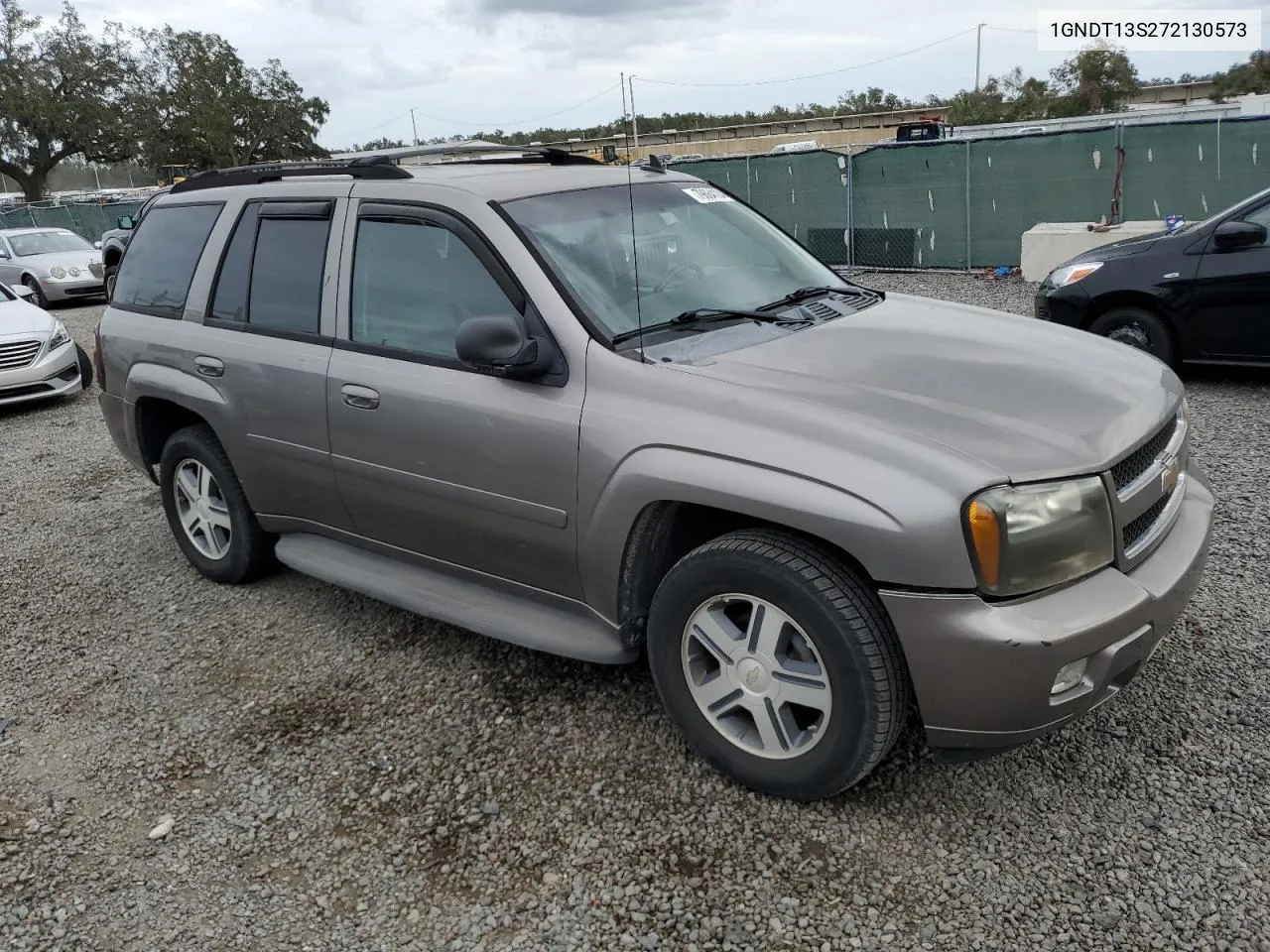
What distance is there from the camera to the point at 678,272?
11.6ft

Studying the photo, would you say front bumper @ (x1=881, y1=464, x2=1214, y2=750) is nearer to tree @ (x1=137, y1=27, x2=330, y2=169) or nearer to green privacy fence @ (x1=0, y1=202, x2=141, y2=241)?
green privacy fence @ (x1=0, y1=202, x2=141, y2=241)

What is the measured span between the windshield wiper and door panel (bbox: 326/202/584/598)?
296 millimetres

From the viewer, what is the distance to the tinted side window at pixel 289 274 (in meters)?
3.91

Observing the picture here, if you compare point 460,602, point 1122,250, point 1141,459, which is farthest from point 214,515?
point 1122,250

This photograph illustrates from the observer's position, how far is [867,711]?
263 cm

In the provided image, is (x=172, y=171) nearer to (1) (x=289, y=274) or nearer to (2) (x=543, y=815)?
(1) (x=289, y=274)

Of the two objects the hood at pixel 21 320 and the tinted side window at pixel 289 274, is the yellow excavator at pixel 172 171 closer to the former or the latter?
the hood at pixel 21 320

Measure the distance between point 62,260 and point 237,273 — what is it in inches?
637

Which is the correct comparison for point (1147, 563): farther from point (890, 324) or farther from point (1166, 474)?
point (890, 324)

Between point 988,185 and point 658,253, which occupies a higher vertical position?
point 988,185

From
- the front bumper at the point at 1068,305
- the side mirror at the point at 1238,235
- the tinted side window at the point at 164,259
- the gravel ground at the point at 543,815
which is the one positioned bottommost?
the gravel ground at the point at 543,815

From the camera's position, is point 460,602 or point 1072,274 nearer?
point 460,602

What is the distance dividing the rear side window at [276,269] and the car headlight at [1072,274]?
5.90 metres

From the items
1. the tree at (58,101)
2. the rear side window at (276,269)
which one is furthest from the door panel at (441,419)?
the tree at (58,101)
